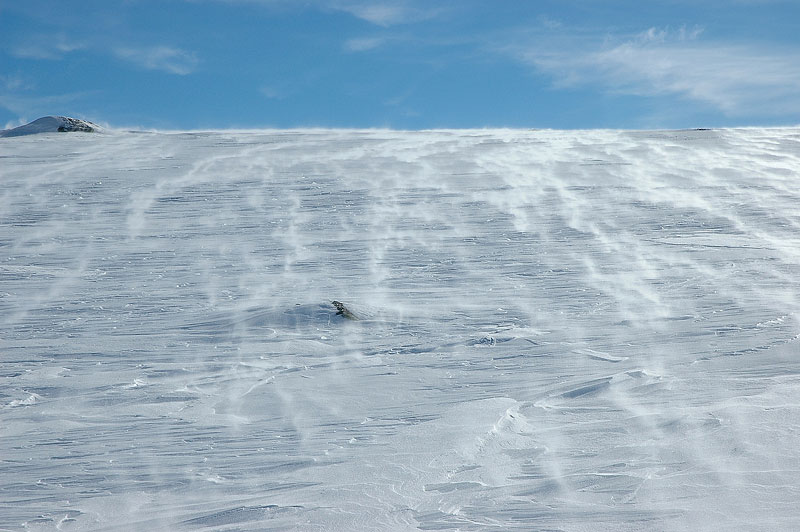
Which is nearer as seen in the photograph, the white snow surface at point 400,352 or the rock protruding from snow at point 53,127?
the white snow surface at point 400,352

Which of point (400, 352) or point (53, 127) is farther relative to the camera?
point (53, 127)

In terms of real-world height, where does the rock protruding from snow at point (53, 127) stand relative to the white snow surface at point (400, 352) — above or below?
above

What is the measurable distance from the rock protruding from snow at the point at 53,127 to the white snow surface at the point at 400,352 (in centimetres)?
496

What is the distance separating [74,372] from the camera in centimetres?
483

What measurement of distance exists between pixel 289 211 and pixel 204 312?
3.41m

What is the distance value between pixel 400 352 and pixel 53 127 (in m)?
13.2

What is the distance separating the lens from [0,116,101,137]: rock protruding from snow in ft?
50.5

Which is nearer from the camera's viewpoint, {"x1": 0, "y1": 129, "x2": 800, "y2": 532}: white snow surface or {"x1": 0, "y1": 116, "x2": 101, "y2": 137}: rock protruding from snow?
{"x1": 0, "y1": 129, "x2": 800, "y2": 532}: white snow surface

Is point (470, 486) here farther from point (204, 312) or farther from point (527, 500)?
point (204, 312)

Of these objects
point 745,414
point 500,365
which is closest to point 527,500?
point 745,414

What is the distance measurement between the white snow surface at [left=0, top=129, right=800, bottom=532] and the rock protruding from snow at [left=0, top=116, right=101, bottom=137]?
496 cm

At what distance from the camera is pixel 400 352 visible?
5145 millimetres

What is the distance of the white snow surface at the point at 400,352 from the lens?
3.23 metres

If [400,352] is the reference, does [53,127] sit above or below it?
above
